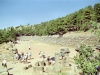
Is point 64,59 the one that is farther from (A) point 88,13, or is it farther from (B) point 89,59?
(A) point 88,13

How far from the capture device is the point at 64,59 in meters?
23.2

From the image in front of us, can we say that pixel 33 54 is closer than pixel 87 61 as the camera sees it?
No

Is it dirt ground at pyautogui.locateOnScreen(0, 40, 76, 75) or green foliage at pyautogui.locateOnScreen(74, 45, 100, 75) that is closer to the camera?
green foliage at pyautogui.locateOnScreen(74, 45, 100, 75)

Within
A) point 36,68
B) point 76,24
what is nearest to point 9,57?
point 36,68

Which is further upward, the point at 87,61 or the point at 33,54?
the point at 87,61

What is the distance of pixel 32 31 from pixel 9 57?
77.4 meters

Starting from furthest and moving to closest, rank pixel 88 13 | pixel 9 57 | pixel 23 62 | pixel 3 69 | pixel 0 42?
pixel 0 42, pixel 88 13, pixel 9 57, pixel 23 62, pixel 3 69

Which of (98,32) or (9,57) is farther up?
(98,32)

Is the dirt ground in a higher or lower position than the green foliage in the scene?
lower

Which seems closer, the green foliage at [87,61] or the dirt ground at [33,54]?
the green foliage at [87,61]

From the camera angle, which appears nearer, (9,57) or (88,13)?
(9,57)

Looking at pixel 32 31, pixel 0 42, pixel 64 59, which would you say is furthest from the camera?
pixel 32 31

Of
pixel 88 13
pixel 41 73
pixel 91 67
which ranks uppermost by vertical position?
pixel 88 13

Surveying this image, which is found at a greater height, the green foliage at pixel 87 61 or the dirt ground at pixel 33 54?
the green foliage at pixel 87 61
